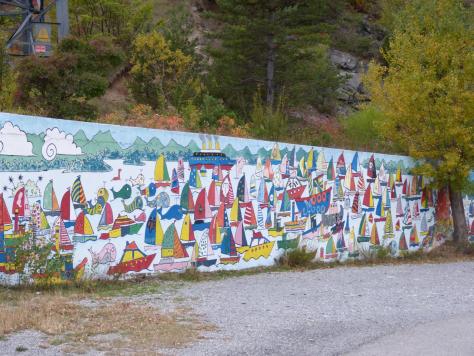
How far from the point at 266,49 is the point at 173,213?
55.5 ft

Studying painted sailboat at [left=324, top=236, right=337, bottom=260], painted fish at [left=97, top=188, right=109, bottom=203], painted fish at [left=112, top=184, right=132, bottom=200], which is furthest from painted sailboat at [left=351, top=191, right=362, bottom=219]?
painted fish at [left=97, top=188, right=109, bottom=203]

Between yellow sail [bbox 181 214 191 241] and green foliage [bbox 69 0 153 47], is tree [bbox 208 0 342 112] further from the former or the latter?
yellow sail [bbox 181 214 191 241]

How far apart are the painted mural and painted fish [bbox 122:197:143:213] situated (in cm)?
3

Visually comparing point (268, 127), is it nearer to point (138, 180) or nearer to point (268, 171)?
point (268, 171)

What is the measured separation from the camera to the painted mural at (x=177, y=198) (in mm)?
9422

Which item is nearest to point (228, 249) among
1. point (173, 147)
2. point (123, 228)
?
point (173, 147)

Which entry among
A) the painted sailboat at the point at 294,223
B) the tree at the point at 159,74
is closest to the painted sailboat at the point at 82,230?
the painted sailboat at the point at 294,223

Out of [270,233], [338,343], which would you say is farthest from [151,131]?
[338,343]

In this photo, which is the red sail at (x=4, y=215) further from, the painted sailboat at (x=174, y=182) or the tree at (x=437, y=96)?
the tree at (x=437, y=96)

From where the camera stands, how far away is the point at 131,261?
35.4 feet

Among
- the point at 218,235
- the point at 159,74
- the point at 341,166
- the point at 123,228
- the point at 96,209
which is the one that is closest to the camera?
the point at 96,209

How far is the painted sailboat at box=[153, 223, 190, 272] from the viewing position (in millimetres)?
11344

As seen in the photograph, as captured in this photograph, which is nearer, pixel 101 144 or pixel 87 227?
pixel 87 227

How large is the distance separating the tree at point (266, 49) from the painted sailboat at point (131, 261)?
1559 cm
